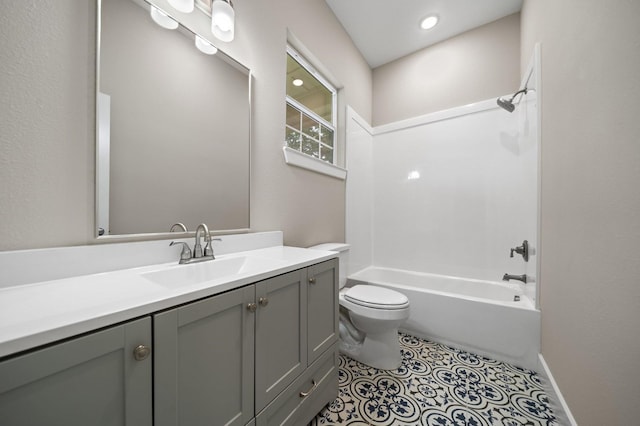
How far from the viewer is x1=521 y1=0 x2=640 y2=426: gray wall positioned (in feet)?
2.38

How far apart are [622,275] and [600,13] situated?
3.22ft

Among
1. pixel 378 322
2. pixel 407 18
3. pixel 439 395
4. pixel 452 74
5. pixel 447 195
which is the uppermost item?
pixel 407 18

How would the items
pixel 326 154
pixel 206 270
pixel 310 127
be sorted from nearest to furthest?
1. pixel 206 270
2. pixel 310 127
3. pixel 326 154

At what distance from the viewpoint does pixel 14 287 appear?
66 centimetres

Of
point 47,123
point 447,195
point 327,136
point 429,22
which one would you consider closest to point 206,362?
point 47,123

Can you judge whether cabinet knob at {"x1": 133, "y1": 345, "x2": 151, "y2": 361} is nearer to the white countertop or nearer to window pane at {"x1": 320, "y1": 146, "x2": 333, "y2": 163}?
the white countertop

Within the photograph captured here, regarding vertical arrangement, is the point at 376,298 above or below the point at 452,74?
below

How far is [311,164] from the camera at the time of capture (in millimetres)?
1879

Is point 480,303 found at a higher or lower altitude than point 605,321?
lower

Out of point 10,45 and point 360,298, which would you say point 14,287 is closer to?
point 10,45

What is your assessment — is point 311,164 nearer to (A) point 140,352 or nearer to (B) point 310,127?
(B) point 310,127

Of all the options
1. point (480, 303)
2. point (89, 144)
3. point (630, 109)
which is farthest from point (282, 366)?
point (480, 303)

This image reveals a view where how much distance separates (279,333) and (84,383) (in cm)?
56

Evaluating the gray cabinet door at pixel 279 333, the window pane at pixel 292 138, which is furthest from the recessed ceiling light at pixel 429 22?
the gray cabinet door at pixel 279 333
